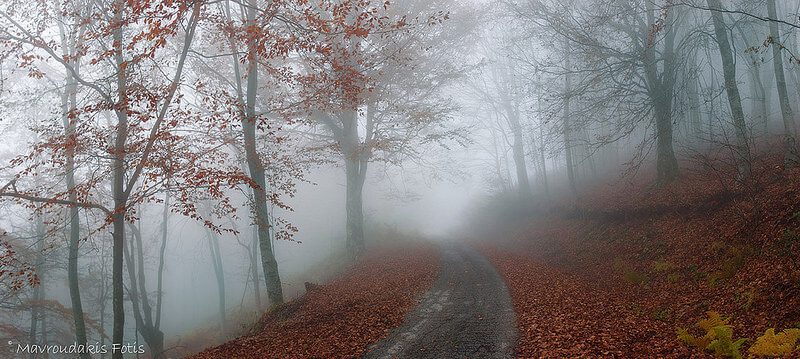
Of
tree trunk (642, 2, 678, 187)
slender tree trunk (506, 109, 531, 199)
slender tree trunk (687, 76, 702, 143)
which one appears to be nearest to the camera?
tree trunk (642, 2, 678, 187)

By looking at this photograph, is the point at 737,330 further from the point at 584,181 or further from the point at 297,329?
the point at 584,181

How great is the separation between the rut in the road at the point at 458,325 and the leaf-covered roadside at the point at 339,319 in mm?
376

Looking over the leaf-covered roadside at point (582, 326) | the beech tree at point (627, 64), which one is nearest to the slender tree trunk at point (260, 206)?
the leaf-covered roadside at point (582, 326)

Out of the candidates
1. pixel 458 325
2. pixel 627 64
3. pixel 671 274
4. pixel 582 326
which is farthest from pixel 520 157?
pixel 582 326

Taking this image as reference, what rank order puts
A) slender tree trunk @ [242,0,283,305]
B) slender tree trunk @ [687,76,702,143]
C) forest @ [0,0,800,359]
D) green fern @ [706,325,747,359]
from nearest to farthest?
green fern @ [706,325,747,359] < forest @ [0,0,800,359] < slender tree trunk @ [242,0,283,305] < slender tree trunk @ [687,76,702,143]

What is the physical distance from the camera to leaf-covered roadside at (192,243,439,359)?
21.2 ft

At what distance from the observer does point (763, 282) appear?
5.75 meters

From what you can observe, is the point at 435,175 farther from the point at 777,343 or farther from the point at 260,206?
the point at 777,343

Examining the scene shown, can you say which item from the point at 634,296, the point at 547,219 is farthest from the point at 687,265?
the point at 547,219

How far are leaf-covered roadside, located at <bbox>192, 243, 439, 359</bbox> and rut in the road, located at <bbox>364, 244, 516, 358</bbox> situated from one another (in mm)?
→ 376

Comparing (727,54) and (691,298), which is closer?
(691,298)

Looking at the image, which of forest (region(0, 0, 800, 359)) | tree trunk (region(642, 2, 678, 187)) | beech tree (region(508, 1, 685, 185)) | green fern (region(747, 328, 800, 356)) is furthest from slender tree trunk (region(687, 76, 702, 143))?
green fern (region(747, 328, 800, 356))

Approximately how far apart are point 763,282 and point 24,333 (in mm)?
22633

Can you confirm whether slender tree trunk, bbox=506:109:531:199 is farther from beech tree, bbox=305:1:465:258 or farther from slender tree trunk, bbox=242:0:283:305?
slender tree trunk, bbox=242:0:283:305
